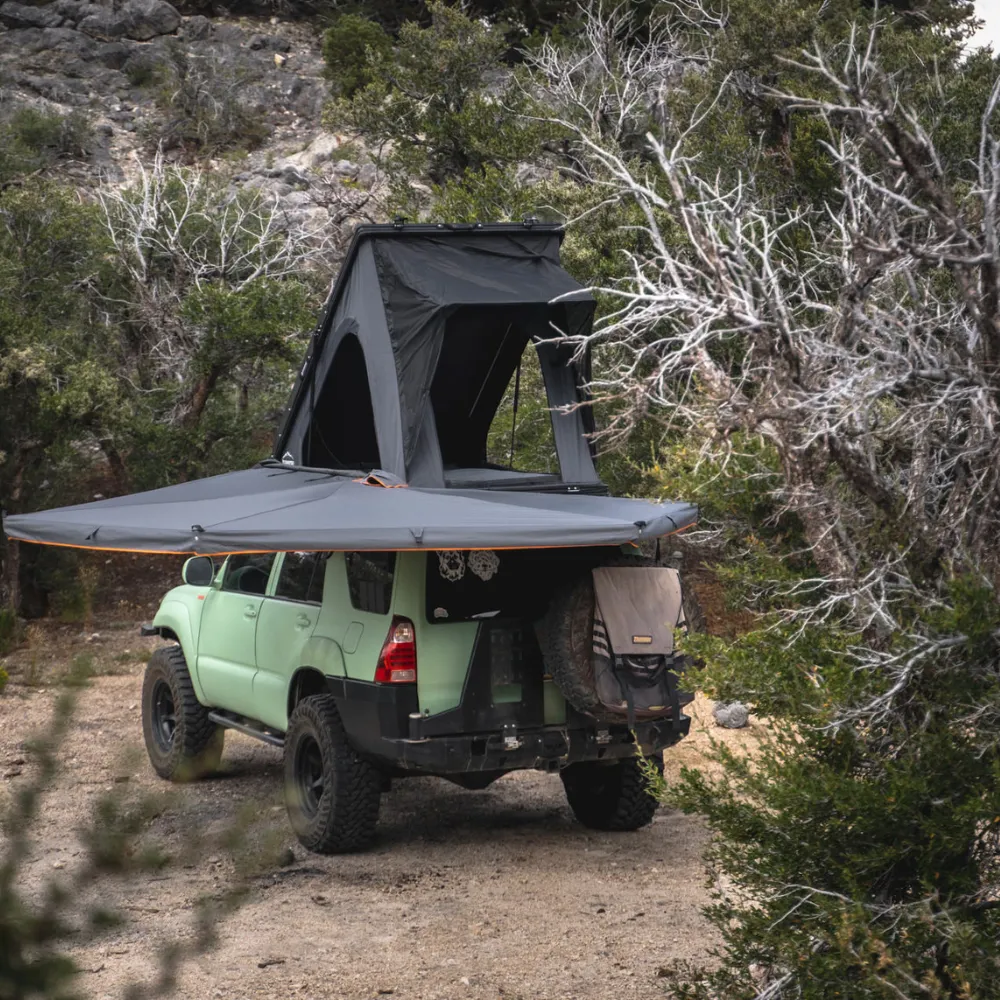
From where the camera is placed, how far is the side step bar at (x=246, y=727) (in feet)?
25.5

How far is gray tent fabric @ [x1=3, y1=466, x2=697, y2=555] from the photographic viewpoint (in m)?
6.24

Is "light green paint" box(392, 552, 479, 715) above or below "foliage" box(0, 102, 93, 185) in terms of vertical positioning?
below

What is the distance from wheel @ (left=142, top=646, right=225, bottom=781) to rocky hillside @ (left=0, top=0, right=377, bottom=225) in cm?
2095

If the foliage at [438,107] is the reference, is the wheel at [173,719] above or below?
below

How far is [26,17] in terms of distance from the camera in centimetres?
3994

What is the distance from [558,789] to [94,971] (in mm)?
4102

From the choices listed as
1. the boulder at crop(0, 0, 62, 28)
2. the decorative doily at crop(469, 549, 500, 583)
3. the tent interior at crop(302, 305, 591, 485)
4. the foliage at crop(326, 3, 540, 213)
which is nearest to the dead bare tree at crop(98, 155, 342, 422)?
the foliage at crop(326, 3, 540, 213)

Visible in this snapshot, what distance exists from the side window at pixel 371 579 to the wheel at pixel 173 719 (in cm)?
188

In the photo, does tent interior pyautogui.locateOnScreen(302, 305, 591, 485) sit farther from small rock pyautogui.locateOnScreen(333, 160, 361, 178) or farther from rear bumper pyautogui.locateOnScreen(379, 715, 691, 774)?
small rock pyautogui.locateOnScreen(333, 160, 361, 178)

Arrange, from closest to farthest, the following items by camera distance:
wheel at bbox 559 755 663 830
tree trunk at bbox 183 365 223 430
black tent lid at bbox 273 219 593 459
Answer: wheel at bbox 559 755 663 830, black tent lid at bbox 273 219 593 459, tree trunk at bbox 183 365 223 430

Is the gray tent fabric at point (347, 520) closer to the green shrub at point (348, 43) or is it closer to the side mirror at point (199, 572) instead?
the side mirror at point (199, 572)

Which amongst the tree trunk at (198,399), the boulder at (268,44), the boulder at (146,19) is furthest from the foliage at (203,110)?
the tree trunk at (198,399)

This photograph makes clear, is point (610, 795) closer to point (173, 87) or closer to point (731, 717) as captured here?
point (731, 717)

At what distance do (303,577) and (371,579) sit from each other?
832 millimetres
